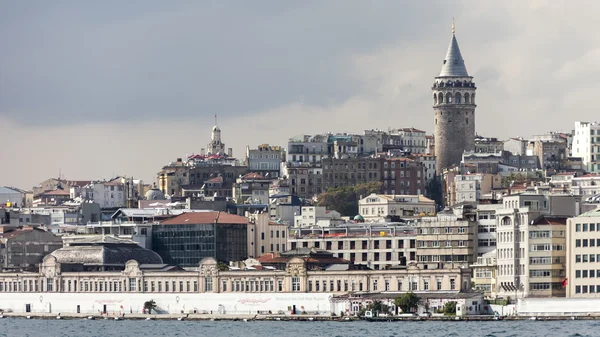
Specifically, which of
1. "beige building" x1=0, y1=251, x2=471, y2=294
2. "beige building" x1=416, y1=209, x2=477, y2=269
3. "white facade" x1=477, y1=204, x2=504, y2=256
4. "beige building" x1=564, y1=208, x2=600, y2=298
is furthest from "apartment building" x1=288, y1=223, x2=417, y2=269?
"beige building" x1=564, y1=208, x2=600, y2=298

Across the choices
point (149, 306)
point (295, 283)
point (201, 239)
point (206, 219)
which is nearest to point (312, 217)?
point (206, 219)

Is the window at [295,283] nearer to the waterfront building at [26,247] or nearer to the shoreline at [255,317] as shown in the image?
the shoreline at [255,317]

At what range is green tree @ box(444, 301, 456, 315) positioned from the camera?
140m

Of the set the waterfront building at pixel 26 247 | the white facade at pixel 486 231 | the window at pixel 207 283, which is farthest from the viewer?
the waterfront building at pixel 26 247

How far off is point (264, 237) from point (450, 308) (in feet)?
133

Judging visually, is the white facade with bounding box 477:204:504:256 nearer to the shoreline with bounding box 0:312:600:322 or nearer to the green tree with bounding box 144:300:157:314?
the shoreline with bounding box 0:312:600:322

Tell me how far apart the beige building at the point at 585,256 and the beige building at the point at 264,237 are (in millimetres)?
44154

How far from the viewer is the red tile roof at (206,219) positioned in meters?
175

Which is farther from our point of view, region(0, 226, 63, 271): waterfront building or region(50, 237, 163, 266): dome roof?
region(0, 226, 63, 271): waterfront building

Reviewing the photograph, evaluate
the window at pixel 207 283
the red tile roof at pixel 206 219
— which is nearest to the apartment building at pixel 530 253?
the window at pixel 207 283

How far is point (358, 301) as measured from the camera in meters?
144

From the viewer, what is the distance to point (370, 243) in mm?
170375

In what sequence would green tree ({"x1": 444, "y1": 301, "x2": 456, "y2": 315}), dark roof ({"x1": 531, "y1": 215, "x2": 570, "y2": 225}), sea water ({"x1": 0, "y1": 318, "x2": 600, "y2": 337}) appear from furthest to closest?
dark roof ({"x1": 531, "y1": 215, "x2": 570, "y2": 225}), green tree ({"x1": 444, "y1": 301, "x2": 456, "y2": 315}), sea water ({"x1": 0, "y1": 318, "x2": 600, "y2": 337})

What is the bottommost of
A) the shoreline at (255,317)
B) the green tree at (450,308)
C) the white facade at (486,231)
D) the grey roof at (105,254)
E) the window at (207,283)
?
the shoreline at (255,317)
